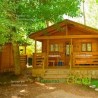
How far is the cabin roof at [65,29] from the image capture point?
939 inches

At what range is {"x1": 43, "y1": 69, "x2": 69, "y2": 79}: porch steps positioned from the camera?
2192cm

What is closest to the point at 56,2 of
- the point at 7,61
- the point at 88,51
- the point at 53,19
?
the point at 53,19

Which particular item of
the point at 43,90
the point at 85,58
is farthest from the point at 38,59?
the point at 43,90

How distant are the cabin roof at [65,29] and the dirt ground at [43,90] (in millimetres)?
4916

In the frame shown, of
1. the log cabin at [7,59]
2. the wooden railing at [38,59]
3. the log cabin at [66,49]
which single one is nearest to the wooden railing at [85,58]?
the log cabin at [66,49]

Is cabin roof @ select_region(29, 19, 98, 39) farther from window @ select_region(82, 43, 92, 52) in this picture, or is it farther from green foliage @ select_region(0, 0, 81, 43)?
green foliage @ select_region(0, 0, 81, 43)

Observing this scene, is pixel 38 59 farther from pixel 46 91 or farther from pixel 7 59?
pixel 46 91

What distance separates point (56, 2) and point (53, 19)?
1.22 m

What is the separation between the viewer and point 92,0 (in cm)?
5691

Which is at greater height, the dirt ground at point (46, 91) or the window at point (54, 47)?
the window at point (54, 47)

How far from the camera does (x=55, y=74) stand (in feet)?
72.8

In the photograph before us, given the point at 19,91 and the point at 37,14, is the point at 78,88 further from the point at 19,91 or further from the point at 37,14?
the point at 37,14

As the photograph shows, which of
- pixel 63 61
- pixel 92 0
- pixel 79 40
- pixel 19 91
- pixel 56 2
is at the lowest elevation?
pixel 19 91

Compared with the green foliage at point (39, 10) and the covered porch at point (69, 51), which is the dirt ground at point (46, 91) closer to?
the green foliage at point (39, 10)
